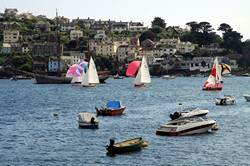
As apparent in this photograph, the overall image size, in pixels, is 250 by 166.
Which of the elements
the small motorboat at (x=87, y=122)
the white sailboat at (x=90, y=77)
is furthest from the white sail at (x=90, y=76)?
the small motorboat at (x=87, y=122)

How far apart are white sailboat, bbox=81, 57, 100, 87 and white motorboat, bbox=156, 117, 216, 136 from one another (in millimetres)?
73156

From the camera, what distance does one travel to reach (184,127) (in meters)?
58.2

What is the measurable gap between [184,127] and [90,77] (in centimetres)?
8116

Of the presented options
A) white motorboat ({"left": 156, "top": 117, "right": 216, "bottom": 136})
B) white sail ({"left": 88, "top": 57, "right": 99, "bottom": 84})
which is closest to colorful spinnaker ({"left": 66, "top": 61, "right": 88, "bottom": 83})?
white sail ({"left": 88, "top": 57, "right": 99, "bottom": 84})

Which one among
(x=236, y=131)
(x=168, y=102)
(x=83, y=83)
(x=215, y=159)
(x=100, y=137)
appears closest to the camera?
(x=215, y=159)

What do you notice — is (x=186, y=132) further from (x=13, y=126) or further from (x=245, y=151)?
(x=13, y=126)

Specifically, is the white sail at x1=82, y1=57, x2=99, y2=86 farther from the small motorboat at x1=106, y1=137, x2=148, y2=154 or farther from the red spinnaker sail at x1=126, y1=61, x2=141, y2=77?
the small motorboat at x1=106, y1=137, x2=148, y2=154

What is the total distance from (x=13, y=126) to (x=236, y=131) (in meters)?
22.8

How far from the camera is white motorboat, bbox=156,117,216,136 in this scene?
57.9 metres

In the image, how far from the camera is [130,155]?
4894 centimetres

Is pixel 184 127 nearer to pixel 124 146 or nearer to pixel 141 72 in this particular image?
pixel 124 146

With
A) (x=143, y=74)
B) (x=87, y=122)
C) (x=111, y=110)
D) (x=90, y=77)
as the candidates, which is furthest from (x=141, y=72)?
(x=87, y=122)

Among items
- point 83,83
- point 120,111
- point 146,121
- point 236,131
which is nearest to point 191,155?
point 236,131

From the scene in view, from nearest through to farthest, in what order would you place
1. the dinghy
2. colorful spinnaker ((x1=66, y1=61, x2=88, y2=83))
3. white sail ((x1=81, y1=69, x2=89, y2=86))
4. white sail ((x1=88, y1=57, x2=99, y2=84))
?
1. the dinghy
2. white sail ((x1=88, y1=57, x2=99, y2=84))
3. white sail ((x1=81, y1=69, x2=89, y2=86))
4. colorful spinnaker ((x1=66, y1=61, x2=88, y2=83))
